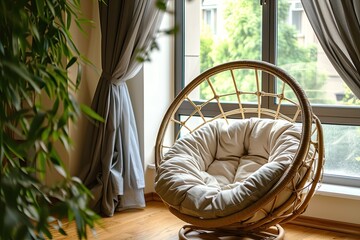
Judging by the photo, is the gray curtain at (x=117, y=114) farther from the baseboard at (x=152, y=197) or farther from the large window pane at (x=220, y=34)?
Result: the large window pane at (x=220, y=34)

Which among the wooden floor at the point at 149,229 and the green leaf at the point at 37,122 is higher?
the green leaf at the point at 37,122

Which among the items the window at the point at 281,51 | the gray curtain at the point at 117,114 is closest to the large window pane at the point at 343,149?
the window at the point at 281,51

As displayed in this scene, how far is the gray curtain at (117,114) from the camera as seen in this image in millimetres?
3926

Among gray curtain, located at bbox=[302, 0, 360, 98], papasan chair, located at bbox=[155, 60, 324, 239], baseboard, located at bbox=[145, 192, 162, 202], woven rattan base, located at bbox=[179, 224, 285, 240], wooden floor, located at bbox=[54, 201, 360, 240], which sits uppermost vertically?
gray curtain, located at bbox=[302, 0, 360, 98]

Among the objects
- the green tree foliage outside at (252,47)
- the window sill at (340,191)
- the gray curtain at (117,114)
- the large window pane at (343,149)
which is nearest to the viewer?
the window sill at (340,191)

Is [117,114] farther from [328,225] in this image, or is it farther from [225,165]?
[328,225]

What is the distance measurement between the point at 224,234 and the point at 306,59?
4.15 feet

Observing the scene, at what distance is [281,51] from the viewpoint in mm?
3832

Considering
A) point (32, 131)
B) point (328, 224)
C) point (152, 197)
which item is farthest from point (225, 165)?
→ point (32, 131)

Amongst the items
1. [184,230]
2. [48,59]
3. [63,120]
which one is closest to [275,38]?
[184,230]

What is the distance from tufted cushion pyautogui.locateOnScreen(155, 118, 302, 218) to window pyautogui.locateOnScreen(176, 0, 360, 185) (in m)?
0.55

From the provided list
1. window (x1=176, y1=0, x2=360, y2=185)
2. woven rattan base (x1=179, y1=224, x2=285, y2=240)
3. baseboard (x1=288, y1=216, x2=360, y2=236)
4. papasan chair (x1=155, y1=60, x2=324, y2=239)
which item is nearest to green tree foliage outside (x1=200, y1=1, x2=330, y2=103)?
window (x1=176, y1=0, x2=360, y2=185)

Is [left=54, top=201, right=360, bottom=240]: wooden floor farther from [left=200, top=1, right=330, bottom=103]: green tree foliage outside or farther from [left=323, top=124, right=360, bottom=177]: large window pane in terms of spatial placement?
[left=200, top=1, right=330, bottom=103]: green tree foliage outside

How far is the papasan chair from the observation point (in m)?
2.84
